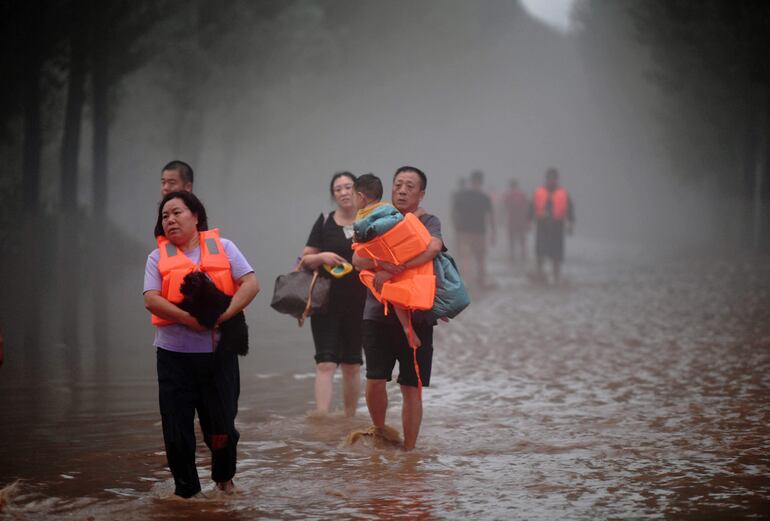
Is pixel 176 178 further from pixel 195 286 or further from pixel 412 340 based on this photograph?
pixel 412 340

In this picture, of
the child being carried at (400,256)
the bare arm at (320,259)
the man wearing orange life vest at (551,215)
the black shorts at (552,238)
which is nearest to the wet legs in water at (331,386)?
the bare arm at (320,259)

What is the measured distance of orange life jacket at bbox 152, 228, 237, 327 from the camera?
6.52 meters

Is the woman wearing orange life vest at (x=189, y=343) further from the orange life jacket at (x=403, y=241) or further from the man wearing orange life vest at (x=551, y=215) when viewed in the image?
the man wearing orange life vest at (x=551, y=215)

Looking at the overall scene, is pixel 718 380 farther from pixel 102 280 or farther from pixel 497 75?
pixel 497 75

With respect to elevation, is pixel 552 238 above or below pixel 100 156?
below

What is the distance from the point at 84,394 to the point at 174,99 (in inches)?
1008

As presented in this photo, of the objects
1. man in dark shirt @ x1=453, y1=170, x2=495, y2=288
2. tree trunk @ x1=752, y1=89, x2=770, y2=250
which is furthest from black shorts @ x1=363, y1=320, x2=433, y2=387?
tree trunk @ x1=752, y1=89, x2=770, y2=250

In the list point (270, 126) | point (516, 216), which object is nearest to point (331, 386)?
point (516, 216)

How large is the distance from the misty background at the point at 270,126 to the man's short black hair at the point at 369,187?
4564mm

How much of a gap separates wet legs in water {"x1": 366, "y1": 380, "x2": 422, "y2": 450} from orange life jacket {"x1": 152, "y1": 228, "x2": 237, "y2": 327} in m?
1.63

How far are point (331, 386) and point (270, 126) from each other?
4543cm

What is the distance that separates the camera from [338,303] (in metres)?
9.28

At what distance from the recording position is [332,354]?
→ 9367 millimetres

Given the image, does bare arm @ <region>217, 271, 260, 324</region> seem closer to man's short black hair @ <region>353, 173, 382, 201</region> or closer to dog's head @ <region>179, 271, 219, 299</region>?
dog's head @ <region>179, 271, 219, 299</region>
